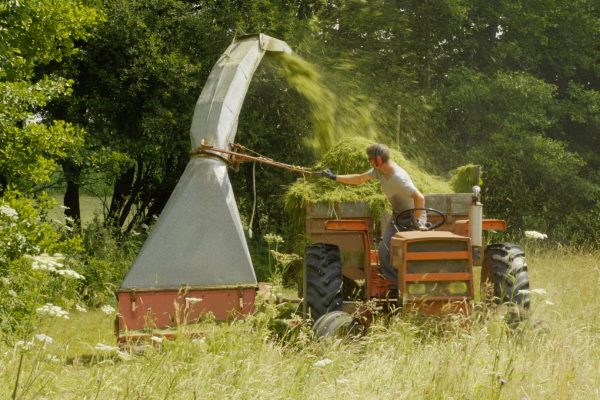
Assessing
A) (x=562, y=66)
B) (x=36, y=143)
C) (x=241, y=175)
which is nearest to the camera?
(x=36, y=143)

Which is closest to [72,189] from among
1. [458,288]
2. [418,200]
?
[418,200]

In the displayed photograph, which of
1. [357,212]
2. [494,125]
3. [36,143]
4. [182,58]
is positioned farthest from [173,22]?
[494,125]

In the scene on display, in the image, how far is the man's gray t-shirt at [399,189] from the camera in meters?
7.46

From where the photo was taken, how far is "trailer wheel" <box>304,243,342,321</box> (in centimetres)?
738

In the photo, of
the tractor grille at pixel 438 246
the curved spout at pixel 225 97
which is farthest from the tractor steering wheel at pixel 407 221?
the curved spout at pixel 225 97

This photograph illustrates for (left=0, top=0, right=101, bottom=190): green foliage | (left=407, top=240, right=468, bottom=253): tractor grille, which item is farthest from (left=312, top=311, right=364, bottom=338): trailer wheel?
(left=0, top=0, right=101, bottom=190): green foliage

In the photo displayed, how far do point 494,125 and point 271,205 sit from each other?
6.77 m

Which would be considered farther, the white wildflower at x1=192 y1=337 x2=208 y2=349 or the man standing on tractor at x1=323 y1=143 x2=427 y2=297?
the man standing on tractor at x1=323 y1=143 x2=427 y2=297

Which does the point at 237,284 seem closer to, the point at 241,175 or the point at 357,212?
the point at 357,212

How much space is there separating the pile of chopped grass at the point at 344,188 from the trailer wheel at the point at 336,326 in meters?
2.45

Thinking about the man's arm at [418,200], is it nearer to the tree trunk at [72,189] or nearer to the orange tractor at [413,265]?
the orange tractor at [413,265]

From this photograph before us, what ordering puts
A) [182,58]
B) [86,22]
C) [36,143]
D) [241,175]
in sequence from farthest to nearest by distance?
[241,175] → [182,58] → [86,22] → [36,143]

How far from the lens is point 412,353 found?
5793mm

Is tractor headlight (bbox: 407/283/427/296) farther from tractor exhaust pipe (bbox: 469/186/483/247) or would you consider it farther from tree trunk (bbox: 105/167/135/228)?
tree trunk (bbox: 105/167/135/228)
